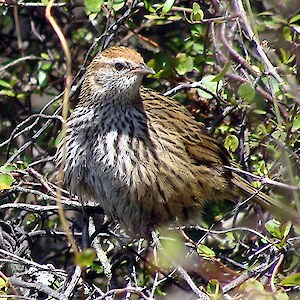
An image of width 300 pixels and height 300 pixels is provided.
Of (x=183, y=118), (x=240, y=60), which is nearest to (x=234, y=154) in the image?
(x=183, y=118)

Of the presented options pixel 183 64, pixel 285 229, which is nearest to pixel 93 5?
pixel 183 64

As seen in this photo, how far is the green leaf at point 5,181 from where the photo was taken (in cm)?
400

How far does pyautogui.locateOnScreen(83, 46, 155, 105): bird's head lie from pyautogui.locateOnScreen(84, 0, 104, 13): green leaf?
29 cm

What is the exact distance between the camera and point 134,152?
4.30m

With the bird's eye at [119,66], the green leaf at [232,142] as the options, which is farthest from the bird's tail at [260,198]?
the bird's eye at [119,66]

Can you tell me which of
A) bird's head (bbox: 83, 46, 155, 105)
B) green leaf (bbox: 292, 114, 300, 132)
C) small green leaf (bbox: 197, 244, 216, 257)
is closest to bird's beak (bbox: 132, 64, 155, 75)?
bird's head (bbox: 83, 46, 155, 105)

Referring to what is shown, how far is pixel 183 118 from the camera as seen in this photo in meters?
4.66

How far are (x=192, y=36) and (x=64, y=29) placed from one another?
924mm

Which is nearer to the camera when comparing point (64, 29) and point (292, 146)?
point (292, 146)

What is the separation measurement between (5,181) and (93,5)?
100 centimetres

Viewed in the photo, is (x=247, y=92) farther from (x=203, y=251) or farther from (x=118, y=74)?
(x=118, y=74)

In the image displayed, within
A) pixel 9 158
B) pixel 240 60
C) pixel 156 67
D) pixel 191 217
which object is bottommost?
pixel 191 217

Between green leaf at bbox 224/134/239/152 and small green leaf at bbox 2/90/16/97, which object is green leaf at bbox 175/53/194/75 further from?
small green leaf at bbox 2/90/16/97

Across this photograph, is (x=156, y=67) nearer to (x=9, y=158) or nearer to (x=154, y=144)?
(x=154, y=144)
